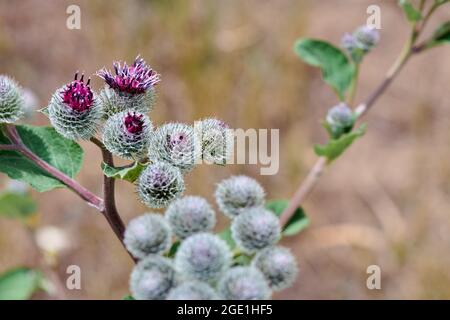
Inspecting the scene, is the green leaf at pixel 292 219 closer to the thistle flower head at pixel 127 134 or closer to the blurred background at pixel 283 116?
the thistle flower head at pixel 127 134

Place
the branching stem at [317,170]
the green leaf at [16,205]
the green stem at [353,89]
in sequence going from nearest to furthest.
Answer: the branching stem at [317,170], the green stem at [353,89], the green leaf at [16,205]

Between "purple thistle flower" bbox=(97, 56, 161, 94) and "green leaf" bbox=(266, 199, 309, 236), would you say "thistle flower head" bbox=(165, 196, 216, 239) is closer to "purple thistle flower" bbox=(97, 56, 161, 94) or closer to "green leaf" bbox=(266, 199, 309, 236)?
"purple thistle flower" bbox=(97, 56, 161, 94)

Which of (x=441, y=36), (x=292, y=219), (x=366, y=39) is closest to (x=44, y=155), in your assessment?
(x=292, y=219)

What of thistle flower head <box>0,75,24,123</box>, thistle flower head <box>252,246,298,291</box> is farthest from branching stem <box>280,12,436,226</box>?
thistle flower head <box>0,75,24,123</box>

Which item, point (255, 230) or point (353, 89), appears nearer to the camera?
point (255, 230)

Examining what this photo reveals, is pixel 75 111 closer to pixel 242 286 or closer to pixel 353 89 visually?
pixel 242 286

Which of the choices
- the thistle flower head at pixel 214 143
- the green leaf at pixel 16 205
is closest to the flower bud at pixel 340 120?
the thistle flower head at pixel 214 143
